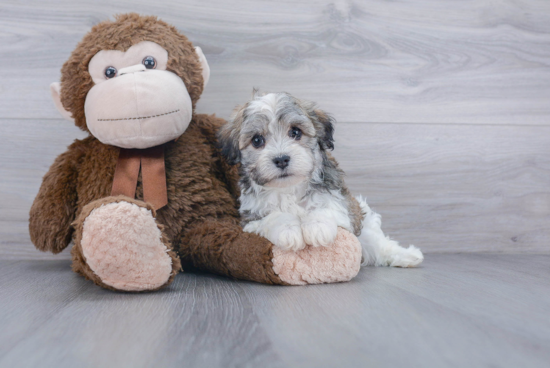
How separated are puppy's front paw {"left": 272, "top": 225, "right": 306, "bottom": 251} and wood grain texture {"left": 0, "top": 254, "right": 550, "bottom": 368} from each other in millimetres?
133

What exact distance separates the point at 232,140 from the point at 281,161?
27cm

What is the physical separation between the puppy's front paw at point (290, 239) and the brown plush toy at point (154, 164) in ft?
0.13

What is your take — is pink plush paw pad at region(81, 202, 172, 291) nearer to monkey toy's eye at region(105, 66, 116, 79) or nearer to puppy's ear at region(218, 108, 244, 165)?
puppy's ear at region(218, 108, 244, 165)

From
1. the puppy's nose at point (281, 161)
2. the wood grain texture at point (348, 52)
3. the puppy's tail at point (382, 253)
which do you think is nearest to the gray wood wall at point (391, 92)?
the wood grain texture at point (348, 52)

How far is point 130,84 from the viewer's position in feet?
5.05

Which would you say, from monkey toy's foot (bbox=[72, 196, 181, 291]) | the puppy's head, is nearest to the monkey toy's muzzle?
the puppy's head

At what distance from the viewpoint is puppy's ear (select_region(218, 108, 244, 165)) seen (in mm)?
1638

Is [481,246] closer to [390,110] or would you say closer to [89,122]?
[390,110]

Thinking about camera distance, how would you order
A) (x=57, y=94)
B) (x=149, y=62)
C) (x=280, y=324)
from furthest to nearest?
(x=57, y=94) < (x=149, y=62) < (x=280, y=324)

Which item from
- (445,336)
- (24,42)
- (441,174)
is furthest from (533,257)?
(24,42)

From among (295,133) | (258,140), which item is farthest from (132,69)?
(295,133)

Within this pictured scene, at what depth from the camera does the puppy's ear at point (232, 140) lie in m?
1.64

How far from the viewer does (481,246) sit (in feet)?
7.80

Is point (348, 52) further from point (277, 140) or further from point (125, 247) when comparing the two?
point (125, 247)
